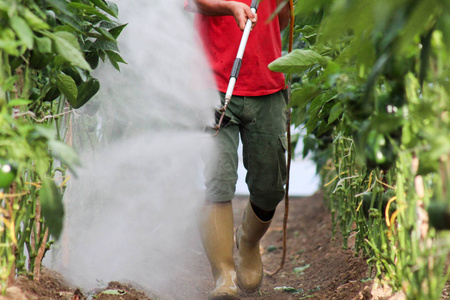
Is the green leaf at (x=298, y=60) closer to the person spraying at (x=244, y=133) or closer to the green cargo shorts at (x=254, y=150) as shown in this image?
the person spraying at (x=244, y=133)

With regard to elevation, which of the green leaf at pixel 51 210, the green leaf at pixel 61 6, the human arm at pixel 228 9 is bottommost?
the green leaf at pixel 51 210

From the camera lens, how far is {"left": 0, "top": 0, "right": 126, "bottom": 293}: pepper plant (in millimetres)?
1184

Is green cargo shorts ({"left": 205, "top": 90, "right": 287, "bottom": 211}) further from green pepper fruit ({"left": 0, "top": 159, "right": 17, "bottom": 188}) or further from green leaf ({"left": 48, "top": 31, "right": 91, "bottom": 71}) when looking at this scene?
green pepper fruit ({"left": 0, "top": 159, "right": 17, "bottom": 188})

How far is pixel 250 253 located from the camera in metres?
2.46

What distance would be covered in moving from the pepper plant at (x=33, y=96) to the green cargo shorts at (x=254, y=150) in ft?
1.96

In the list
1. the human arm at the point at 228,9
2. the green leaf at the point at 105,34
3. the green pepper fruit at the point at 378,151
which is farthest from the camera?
the human arm at the point at 228,9

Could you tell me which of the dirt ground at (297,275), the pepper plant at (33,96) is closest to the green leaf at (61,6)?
the pepper plant at (33,96)

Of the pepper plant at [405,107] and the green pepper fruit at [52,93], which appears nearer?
the pepper plant at [405,107]

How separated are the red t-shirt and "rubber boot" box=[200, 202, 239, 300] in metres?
0.46

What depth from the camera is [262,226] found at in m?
2.42

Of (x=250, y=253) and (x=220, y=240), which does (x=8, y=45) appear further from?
(x=250, y=253)

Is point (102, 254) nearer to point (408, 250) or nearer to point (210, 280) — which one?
point (210, 280)

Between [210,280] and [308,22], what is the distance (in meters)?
1.46

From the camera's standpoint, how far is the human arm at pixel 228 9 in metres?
1.99
